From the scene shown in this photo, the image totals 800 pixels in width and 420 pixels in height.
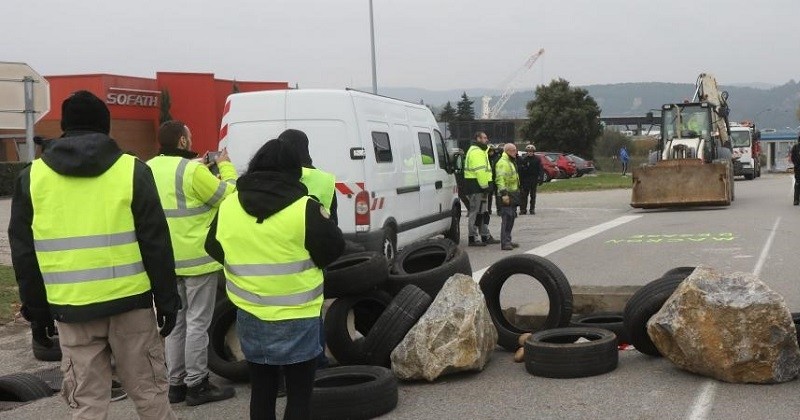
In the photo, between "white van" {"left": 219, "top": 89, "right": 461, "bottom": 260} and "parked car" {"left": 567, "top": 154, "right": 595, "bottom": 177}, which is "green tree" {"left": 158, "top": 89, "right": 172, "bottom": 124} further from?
"white van" {"left": 219, "top": 89, "right": 461, "bottom": 260}

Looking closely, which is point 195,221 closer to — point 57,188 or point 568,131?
point 57,188

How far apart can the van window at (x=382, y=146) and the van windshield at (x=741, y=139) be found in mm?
36084

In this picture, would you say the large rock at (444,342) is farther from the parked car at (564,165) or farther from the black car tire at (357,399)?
the parked car at (564,165)

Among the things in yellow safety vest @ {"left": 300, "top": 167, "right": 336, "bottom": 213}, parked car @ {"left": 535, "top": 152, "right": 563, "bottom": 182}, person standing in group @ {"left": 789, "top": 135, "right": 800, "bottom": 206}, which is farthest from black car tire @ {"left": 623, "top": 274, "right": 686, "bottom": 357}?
parked car @ {"left": 535, "top": 152, "right": 563, "bottom": 182}

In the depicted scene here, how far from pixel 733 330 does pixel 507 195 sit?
8.75 m

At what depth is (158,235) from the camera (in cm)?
424

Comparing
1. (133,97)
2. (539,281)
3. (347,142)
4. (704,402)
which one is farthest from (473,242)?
(133,97)

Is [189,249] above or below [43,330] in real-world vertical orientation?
above

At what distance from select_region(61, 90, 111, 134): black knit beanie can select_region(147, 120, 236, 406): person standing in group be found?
1516 mm

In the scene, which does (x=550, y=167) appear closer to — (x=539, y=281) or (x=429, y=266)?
(x=429, y=266)

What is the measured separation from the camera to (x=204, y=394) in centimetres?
607

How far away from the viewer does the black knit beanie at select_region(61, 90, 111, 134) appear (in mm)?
4203

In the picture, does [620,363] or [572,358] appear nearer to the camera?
[572,358]

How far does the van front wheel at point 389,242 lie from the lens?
10953 mm
